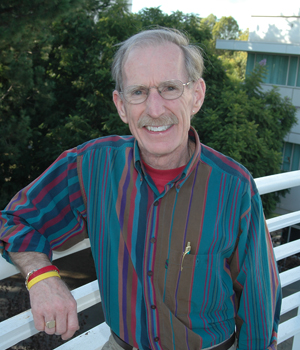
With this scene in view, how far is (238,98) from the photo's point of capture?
436 inches

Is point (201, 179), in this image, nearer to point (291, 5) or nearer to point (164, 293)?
point (164, 293)

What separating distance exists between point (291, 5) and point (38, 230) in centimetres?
1791

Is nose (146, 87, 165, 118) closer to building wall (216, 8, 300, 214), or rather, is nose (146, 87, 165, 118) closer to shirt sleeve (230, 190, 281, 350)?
shirt sleeve (230, 190, 281, 350)

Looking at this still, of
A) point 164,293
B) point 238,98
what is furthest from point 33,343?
point 238,98

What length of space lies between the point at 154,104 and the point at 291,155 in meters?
16.0

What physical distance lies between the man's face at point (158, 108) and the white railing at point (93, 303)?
0.53 meters

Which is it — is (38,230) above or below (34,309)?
above

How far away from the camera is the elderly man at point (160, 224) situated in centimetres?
146

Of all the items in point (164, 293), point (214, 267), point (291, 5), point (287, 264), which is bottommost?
point (287, 264)

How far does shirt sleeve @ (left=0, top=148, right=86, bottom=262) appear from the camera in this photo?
4.66 feet

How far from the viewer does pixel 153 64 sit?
1534 mm

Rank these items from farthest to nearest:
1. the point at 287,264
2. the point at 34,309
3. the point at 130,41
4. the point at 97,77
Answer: the point at 287,264, the point at 97,77, the point at 130,41, the point at 34,309

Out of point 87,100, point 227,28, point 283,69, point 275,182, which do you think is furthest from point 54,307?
point 227,28

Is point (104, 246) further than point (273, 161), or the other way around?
point (273, 161)
